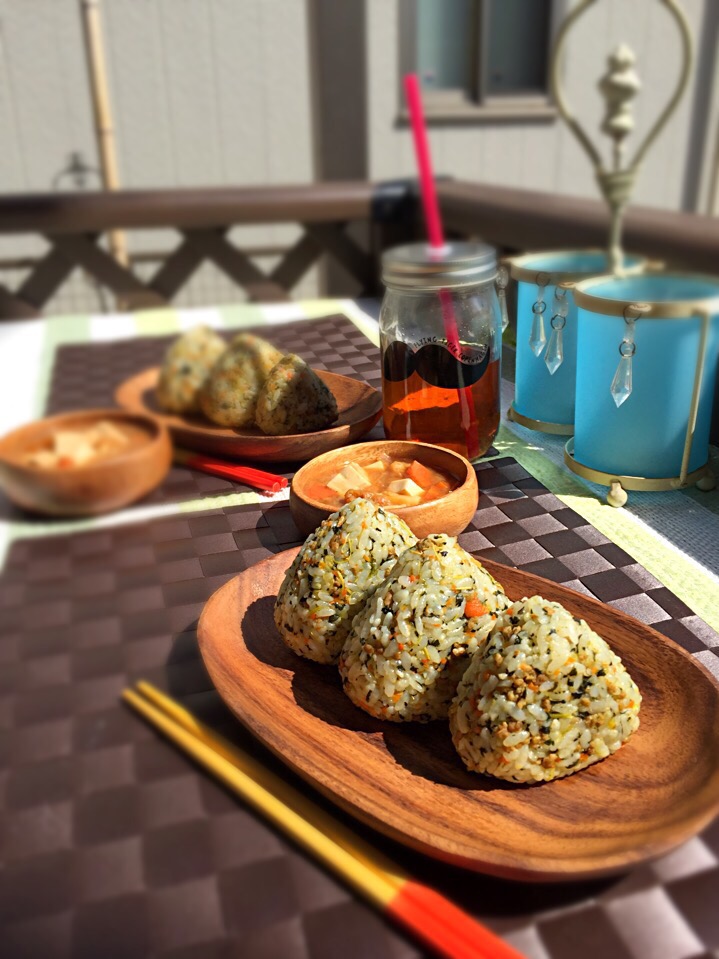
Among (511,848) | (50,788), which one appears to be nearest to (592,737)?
(511,848)

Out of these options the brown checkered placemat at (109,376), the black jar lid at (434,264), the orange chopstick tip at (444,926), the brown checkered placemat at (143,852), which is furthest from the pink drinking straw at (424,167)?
the orange chopstick tip at (444,926)

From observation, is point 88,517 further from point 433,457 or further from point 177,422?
point 433,457

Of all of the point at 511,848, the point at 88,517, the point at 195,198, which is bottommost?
the point at 511,848

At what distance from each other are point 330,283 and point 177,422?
0.21 metres

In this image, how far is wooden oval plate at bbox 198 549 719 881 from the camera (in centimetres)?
34

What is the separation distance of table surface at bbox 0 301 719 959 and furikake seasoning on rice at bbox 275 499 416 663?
0.22 feet

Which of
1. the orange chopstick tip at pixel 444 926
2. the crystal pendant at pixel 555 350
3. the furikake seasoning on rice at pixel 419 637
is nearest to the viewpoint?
the orange chopstick tip at pixel 444 926

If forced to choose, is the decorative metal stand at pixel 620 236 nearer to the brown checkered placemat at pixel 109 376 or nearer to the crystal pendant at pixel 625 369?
the crystal pendant at pixel 625 369

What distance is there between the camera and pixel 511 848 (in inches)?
13.6

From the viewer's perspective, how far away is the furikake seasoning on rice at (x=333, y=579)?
1.50ft

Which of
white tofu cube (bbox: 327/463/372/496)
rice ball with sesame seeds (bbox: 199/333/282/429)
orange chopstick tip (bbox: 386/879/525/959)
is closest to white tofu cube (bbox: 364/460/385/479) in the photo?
white tofu cube (bbox: 327/463/372/496)

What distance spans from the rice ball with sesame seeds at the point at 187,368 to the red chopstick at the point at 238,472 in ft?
0.09

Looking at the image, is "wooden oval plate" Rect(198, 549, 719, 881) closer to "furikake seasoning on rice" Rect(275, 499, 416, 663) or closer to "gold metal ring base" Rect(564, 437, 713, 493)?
"furikake seasoning on rice" Rect(275, 499, 416, 663)

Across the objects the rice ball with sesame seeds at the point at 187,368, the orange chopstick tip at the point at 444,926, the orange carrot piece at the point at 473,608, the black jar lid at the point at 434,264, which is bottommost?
the orange chopstick tip at the point at 444,926
